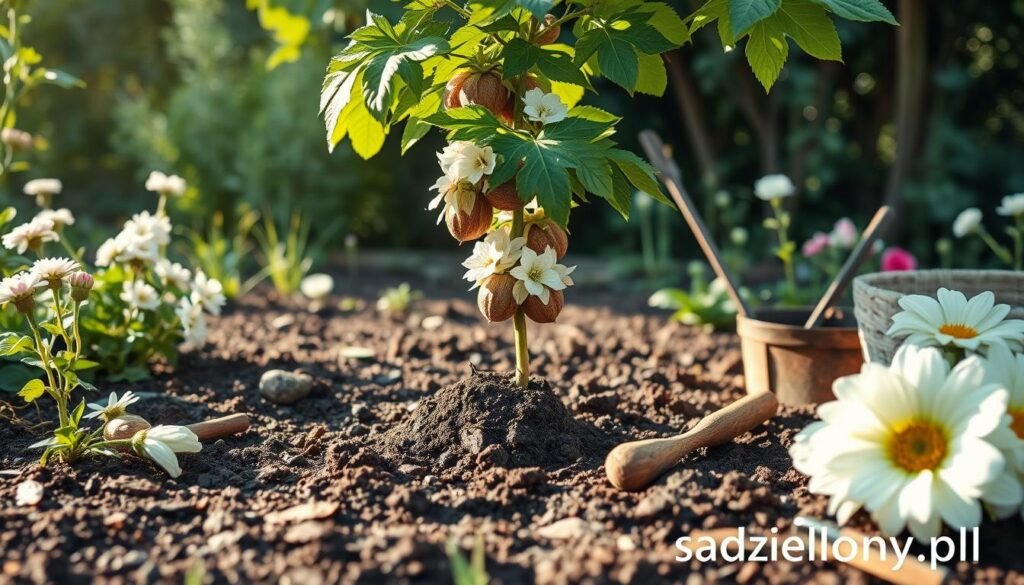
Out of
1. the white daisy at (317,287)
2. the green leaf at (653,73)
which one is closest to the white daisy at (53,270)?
the green leaf at (653,73)

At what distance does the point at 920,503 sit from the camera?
1439 mm

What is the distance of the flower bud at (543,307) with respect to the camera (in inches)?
77.9

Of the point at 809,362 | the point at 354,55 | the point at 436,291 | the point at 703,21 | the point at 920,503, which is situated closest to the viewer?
the point at 920,503

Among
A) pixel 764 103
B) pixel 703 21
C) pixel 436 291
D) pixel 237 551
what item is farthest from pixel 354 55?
pixel 764 103

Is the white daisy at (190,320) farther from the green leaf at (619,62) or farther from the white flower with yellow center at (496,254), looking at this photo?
the green leaf at (619,62)

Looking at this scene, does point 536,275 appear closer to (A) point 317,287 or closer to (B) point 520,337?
(B) point 520,337

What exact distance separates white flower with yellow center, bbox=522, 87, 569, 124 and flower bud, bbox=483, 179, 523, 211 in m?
0.14

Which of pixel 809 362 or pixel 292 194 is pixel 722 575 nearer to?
pixel 809 362

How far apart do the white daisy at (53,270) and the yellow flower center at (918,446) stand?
1.60 m

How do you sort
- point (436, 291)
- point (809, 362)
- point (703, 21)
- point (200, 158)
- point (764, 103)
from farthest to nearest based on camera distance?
point (200, 158)
point (764, 103)
point (436, 291)
point (809, 362)
point (703, 21)

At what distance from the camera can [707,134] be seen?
208 inches

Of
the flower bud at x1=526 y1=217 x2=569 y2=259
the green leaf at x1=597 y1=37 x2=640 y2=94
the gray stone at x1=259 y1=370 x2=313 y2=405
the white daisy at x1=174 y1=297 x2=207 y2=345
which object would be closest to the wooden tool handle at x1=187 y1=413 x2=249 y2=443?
the gray stone at x1=259 y1=370 x2=313 y2=405

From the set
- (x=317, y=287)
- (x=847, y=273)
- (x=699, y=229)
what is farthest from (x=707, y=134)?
(x=847, y=273)

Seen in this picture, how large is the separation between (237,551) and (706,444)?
38.5 inches
